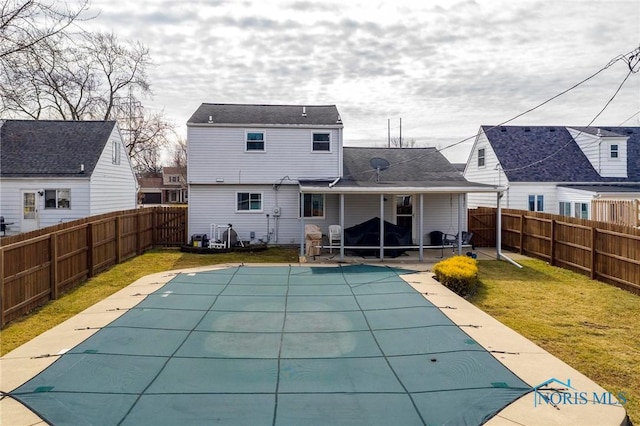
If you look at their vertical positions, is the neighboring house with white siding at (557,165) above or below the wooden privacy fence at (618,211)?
above

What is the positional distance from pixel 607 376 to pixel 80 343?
7.85 metres

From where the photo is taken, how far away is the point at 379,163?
2055 cm

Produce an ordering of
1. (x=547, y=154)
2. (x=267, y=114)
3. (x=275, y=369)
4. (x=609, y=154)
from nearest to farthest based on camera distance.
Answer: (x=275, y=369), (x=267, y=114), (x=609, y=154), (x=547, y=154)

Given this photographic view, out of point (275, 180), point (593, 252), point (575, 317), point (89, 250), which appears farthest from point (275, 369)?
point (275, 180)

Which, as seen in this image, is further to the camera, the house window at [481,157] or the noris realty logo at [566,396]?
the house window at [481,157]

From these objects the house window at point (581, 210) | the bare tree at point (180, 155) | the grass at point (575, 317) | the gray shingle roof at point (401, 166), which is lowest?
the grass at point (575, 317)

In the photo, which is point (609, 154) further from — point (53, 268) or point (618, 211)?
point (53, 268)

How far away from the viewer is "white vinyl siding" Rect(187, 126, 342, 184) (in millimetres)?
18734

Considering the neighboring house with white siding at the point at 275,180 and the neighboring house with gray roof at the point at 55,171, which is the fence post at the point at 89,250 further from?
the neighboring house with gray roof at the point at 55,171

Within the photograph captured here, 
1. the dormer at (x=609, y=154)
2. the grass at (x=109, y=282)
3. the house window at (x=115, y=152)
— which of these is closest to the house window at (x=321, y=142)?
the grass at (x=109, y=282)

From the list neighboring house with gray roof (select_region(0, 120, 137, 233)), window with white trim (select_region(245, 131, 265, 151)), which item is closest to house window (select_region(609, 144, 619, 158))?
window with white trim (select_region(245, 131, 265, 151))

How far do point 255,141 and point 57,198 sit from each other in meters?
9.88

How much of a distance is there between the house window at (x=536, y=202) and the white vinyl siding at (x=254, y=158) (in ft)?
37.0

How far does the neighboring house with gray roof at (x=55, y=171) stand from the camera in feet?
68.1
